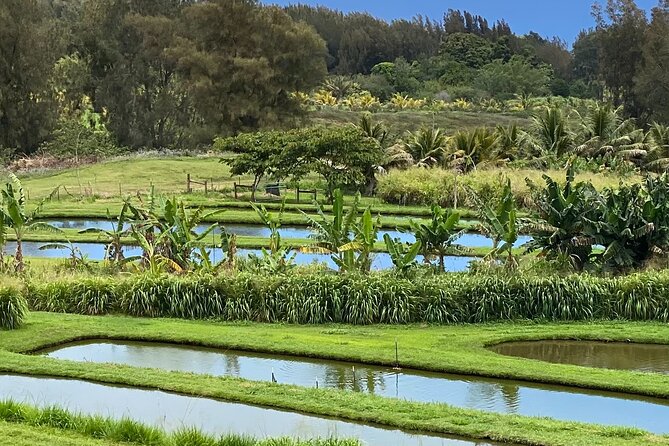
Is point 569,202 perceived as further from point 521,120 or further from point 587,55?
point 587,55

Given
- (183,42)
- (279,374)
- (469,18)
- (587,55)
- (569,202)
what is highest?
(469,18)

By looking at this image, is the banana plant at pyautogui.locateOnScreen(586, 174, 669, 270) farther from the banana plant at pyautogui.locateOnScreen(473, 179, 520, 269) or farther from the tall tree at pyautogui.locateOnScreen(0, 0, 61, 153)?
the tall tree at pyautogui.locateOnScreen(0, 0, 61, 153)

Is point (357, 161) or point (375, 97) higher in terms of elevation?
point (375, 97)

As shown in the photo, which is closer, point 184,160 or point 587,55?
point 184,160

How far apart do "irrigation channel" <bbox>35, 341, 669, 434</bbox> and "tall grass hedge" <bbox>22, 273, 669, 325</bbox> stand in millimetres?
2052

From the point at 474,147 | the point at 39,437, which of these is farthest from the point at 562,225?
the point at 474,147

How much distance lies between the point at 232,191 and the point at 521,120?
39.7 metres

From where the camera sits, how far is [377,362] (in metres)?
12.6

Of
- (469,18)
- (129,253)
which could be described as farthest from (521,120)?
(469,18)

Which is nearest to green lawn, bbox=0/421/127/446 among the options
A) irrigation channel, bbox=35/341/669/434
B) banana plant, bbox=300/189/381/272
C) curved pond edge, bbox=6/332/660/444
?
curved pond edge, bbox=6/332/660/444

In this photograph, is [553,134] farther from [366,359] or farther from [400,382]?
[400,382]

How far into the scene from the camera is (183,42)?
61.4 m

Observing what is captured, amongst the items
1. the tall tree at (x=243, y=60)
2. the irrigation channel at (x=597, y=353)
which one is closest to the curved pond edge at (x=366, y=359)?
the irrigation channel at (x=597, y=353)

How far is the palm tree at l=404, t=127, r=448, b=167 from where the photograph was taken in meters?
43.2
